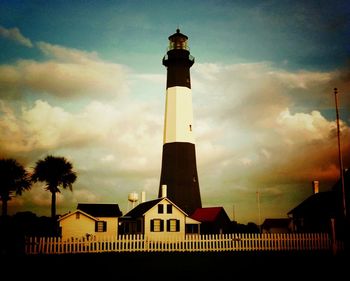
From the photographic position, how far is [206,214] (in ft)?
138

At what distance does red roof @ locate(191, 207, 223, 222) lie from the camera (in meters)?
41.3

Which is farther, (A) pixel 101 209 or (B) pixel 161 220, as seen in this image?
(A) pixel 101 209

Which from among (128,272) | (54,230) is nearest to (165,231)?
(54,230)

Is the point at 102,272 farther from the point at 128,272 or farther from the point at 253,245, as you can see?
the point at 253,245

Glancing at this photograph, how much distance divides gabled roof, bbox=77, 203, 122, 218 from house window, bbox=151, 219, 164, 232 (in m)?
3.59

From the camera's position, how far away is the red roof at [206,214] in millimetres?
41341

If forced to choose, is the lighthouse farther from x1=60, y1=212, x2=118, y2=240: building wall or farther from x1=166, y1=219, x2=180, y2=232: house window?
x1=60, y1=212, x2=118, y2=240: building wall

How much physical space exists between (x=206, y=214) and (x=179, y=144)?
316 inches

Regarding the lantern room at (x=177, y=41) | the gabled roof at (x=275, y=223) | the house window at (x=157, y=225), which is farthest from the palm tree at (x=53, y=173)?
the gabled roof at (x=275, y=223)

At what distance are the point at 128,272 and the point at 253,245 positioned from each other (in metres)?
14.9

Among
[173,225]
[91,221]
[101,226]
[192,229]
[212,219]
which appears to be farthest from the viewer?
[192,229]

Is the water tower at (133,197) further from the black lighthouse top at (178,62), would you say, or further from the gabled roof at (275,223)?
the gabled roof at (275,223)

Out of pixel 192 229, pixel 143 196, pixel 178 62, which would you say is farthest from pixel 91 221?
pixel 178 62

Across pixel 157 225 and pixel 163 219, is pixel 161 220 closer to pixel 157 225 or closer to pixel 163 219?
pixel 163 219
